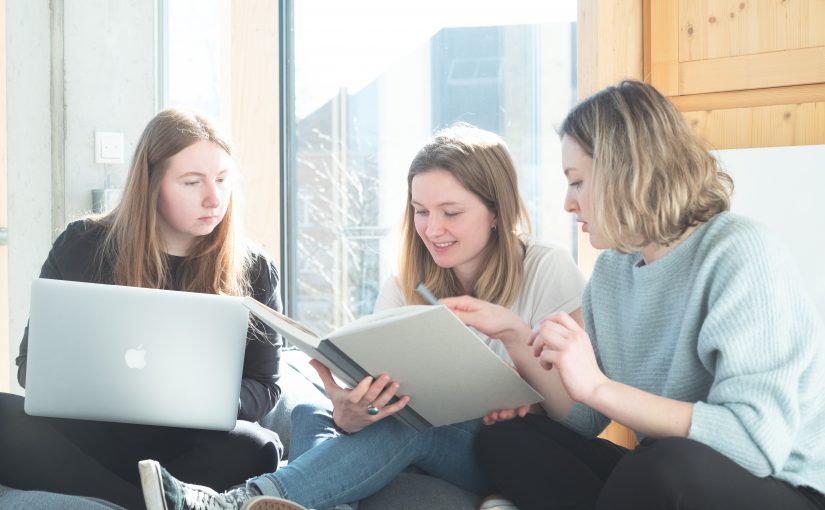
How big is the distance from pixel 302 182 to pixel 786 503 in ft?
8.23

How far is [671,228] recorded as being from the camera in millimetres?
1456

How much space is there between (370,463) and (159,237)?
707 mm

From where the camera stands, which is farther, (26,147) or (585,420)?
(26,147)

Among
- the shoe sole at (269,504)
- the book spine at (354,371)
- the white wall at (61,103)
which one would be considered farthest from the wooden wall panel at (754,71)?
the white wall at (61,103)

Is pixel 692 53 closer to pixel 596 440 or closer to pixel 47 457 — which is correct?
pixel 596 440

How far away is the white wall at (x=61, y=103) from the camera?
3.30 meters

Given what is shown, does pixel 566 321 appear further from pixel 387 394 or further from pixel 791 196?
pixel 791 196

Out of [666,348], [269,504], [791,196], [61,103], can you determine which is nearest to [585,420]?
[666,348]

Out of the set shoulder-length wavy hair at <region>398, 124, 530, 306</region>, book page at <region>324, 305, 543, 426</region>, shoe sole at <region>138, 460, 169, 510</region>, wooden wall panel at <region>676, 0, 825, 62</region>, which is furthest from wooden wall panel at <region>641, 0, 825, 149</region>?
shoe sole at <region>138, 460, 169, 510</region>

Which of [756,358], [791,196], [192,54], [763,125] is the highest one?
[192,54]

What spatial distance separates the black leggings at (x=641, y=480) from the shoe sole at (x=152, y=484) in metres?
0.59

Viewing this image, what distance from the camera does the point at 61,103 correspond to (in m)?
3.50

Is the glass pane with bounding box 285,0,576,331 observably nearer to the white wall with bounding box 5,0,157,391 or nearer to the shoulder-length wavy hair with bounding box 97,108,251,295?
the white wall with bounding box 5,0,157,391

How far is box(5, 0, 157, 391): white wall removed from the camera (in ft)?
10.8
